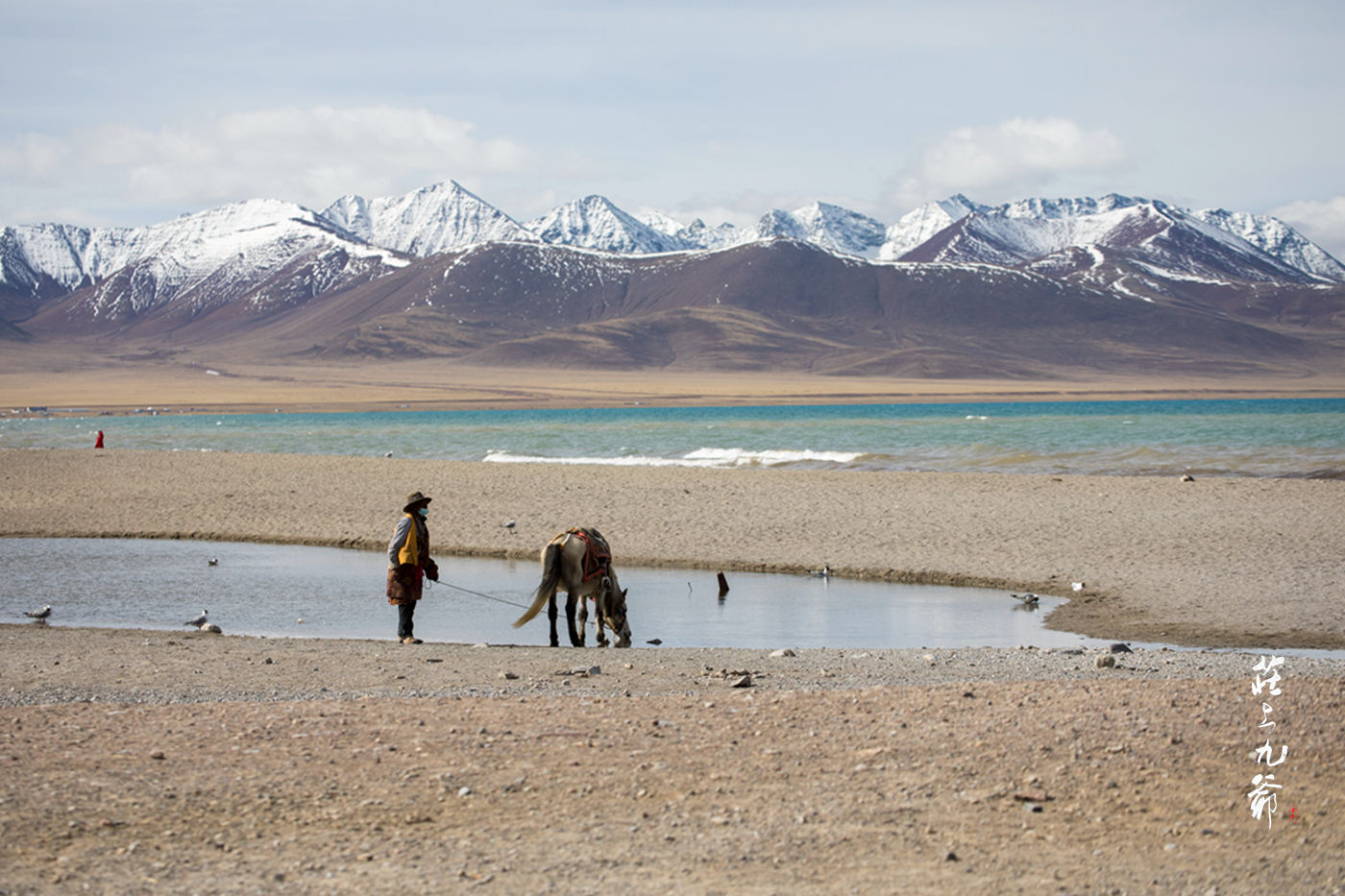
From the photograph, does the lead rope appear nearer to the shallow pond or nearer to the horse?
the shallow pond

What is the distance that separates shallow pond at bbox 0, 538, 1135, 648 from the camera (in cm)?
1223

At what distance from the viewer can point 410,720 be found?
708 centimetres

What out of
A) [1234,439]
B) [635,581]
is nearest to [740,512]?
[635,581]

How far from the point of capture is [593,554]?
37.7 ft

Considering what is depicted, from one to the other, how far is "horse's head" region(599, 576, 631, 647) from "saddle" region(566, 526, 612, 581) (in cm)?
15

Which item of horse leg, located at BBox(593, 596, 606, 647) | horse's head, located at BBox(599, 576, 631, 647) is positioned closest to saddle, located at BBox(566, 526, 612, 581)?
horse's head, located at BBox(599, 576, 631, 647)

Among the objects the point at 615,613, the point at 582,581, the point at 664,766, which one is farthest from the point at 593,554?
the point at 664,766

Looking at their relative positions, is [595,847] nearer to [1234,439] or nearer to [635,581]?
[635,581]

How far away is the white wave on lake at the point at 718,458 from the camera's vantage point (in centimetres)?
3631

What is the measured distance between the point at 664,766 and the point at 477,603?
27.0 ft

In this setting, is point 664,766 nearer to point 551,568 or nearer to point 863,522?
point 551,568

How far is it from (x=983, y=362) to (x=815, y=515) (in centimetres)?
15814

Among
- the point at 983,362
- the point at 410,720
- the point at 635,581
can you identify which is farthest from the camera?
the point at 983,362

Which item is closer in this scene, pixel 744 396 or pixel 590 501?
pixel 590 501
